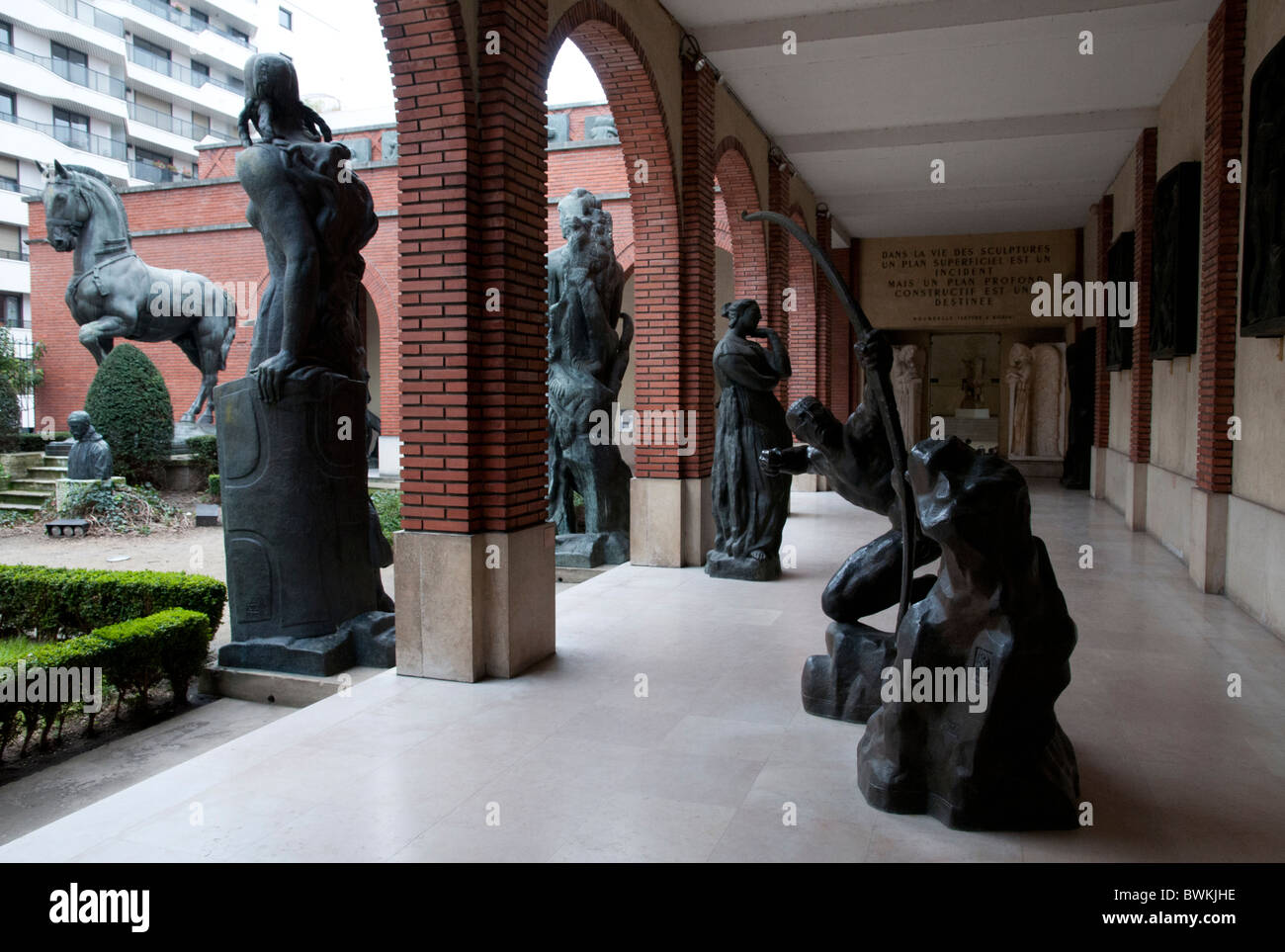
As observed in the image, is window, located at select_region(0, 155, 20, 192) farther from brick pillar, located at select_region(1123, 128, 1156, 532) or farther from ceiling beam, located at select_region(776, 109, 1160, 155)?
brick pillar, located at select_region(1123, 128, 1156, 532)

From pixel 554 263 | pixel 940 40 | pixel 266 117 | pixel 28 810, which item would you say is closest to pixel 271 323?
pixel 266 117

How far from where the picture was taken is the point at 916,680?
3.41 metres

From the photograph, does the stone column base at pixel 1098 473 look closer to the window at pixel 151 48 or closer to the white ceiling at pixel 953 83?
the white ceiling at pixel 953 83

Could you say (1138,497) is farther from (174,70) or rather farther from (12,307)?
(174,70)

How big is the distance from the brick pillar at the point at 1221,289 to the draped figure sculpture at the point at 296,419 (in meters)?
6.40

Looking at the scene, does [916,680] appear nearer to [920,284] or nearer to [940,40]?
[940,40]

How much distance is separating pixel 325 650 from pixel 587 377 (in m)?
4.52

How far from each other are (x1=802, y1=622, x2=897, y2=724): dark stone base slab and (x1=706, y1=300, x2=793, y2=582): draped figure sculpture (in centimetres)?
338

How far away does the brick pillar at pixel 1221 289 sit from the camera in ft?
24.4

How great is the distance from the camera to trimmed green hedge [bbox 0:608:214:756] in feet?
16.0

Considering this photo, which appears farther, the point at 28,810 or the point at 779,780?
the point at 28,810

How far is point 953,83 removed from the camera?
10.3 m

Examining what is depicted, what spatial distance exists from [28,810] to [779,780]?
341 centimetres

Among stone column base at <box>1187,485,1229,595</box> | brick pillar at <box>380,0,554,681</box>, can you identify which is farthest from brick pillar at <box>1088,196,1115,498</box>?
brick pillar at <box>380,0,554,681</box>
